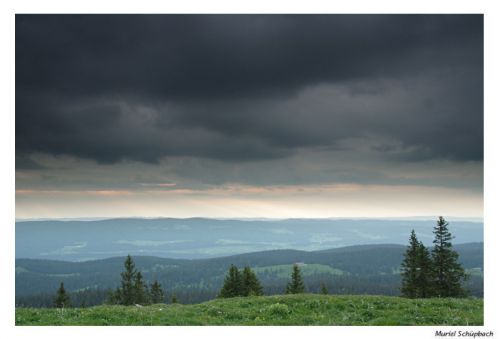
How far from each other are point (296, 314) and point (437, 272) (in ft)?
112

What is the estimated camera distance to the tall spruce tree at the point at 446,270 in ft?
149

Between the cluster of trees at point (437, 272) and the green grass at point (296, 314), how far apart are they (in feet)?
82.7

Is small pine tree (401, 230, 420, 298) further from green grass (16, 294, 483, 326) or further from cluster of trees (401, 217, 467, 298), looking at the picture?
green grass (16, 294, 483, 326)

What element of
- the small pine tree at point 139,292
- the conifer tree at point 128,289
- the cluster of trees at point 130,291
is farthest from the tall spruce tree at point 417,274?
the conifer tree at point 128,289

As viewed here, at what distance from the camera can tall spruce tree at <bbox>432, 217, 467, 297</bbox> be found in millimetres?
45562

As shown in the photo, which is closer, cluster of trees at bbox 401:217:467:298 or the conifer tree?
cluster of trees at bbox 401:217:467:298

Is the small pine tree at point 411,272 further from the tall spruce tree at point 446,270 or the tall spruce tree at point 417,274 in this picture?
the tall spruce tree at point 446,270

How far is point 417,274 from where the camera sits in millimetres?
50594

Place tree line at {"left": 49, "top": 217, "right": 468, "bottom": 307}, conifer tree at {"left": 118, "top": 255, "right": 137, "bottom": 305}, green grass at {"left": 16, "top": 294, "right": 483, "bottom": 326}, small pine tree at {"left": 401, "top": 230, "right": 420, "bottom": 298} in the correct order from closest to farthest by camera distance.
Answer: green grass at {"left": 16, "top": 294, "right": 483, "bottom": 326} → tree line at {"left": 49, "top": 217, "right": 468, "bottom": 307} → small pine tree at {"left": 401, "top": 230, "right": 420, "bottom": 298} → conifer tree at {"left": 118, "top": 255, "right": 137, "bottom": 305}

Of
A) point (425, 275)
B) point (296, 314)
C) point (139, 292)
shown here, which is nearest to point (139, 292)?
point (139, 292)

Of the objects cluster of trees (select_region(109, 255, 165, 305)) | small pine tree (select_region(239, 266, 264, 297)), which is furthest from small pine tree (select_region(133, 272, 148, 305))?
small pine tree (select_region(239, 266, 264, 297))
